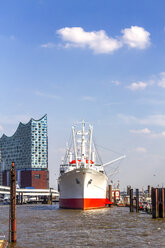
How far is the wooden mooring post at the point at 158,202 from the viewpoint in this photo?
187 ft

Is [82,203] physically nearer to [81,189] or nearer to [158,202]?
[81,189]

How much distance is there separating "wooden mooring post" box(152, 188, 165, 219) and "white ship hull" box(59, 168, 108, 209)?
62.6 ft

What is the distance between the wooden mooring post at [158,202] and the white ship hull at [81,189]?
1909 cm

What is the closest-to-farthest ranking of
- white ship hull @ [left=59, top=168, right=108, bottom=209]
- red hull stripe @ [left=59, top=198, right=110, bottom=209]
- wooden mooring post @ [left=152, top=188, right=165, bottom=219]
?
wooden mooring post @ [left=152, top=188, right=165, bottom=219] < red hull stripe @ [left=59, top=198, right=110, bottom=209] < white ship hull @ [left=59, top=168, right=108, bottom=209]

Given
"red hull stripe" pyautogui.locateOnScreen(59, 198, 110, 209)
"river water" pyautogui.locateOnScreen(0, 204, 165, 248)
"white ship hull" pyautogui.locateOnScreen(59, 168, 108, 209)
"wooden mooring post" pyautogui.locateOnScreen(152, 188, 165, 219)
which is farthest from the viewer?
"white ship hull" pyautogui.locateOnScreen(59, 168, 108, 209)

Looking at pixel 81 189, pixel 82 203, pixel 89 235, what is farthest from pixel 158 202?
pixel 89 235

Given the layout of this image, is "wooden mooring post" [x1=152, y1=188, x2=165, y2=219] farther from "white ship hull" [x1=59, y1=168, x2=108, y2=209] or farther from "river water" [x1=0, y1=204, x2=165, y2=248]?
"white ship hull" [x1=59, y1=168, x2=108, y2=209]

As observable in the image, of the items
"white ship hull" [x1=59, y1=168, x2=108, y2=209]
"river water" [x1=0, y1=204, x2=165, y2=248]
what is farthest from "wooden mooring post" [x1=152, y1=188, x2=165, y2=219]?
"white ship hull" [x1=59, y1=168, x2=108, y2=209]

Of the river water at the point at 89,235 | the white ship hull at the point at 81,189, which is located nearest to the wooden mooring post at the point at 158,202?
the river water at the point at 89,235

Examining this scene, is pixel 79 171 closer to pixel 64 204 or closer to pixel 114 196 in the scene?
pixel 64 204

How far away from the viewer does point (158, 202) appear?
57.6 m

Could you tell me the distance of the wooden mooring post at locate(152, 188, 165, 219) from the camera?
57062mm

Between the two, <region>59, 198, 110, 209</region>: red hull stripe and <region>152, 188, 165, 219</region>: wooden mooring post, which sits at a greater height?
<region>152, 188, 165, 219</region>: wooden mooring post

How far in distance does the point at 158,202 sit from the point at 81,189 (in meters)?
20.1
